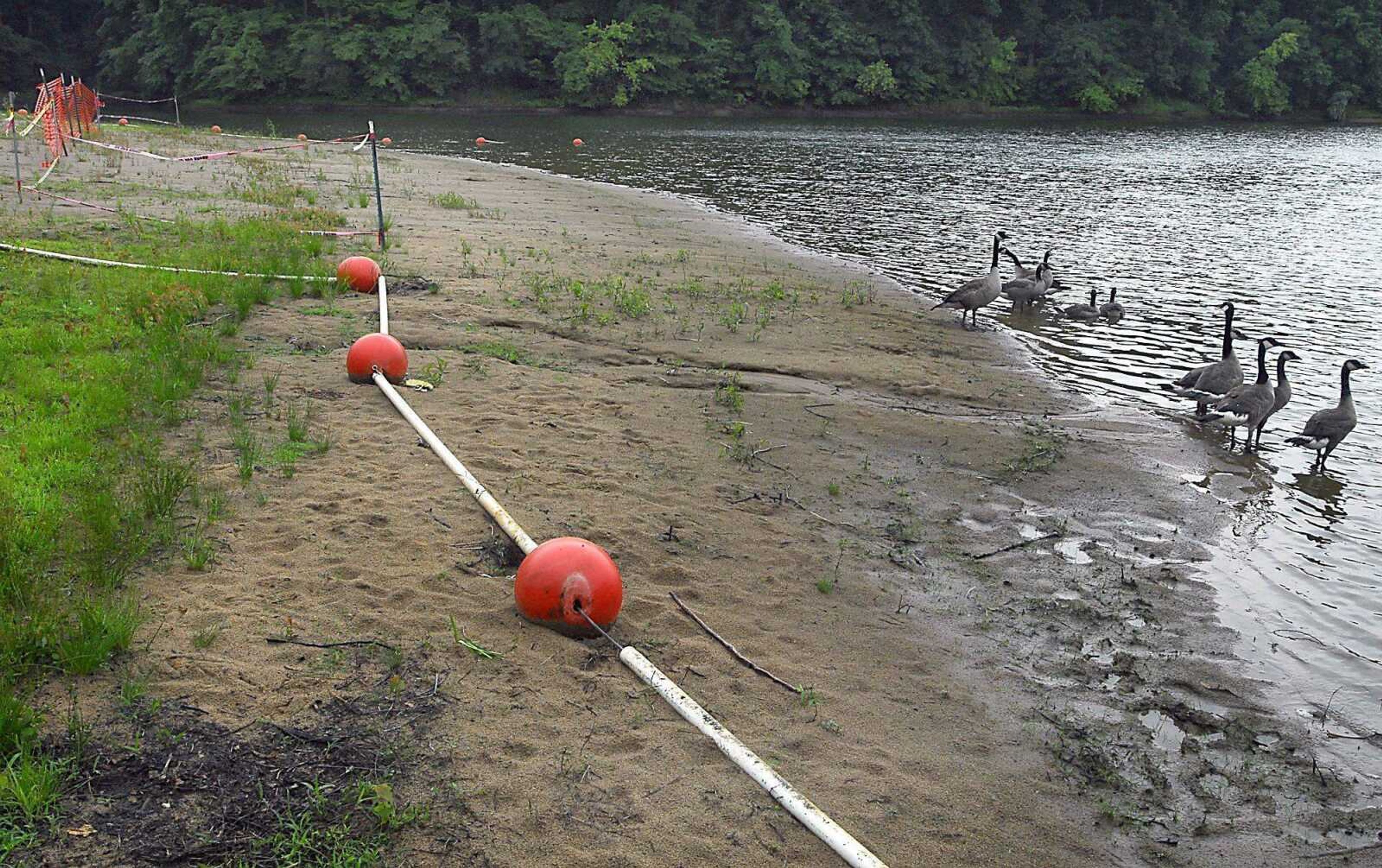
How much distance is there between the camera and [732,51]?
181ft

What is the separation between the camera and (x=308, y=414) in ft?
23.1

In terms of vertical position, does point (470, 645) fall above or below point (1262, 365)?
below

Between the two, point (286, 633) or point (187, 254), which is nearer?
point (286, 633)

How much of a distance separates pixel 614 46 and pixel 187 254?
150ft

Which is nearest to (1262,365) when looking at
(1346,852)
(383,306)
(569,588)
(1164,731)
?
(1164,731)

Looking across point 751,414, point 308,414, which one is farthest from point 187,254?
point 751,414

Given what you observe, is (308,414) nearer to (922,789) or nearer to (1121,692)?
(922,789)

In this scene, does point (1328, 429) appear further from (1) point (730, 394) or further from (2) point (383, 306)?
(2) point (383, 306)

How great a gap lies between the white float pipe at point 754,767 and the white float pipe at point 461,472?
3.29ft

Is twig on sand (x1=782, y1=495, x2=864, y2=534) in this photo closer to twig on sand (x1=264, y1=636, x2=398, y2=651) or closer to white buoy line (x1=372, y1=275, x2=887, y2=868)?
white buoy line (x1=372, y1=275, x2=887, y2=868)

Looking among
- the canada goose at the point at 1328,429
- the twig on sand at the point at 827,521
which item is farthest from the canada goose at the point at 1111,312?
the twig on sand at the point at 827,521

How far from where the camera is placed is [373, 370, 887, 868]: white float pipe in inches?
149

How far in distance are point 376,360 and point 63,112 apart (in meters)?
21.2

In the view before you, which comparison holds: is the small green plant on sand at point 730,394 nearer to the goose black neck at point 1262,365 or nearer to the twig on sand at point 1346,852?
the goose black neck at point 1262,365
